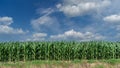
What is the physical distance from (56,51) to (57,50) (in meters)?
0.21

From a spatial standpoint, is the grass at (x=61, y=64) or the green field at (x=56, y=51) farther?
the green field at (x=56, y=51)

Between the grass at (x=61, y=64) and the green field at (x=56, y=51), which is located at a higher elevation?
the green field at (x=56, y=51)

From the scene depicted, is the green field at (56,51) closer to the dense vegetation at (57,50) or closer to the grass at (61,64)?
the dense vegetation at (57,50)

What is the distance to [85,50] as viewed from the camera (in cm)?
3962

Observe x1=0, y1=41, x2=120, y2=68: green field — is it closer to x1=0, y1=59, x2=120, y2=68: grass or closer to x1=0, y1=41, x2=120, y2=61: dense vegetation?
x1=0, y1=41, x2=120, y2=61: dense vegetation

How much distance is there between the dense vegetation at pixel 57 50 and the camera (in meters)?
38.3

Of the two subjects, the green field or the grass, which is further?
the green field

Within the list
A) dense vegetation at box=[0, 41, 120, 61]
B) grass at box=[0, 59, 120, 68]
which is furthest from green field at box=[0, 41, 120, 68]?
grass at box=[0, 59, 120, 68]

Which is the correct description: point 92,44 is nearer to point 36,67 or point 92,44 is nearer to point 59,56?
point 59,56

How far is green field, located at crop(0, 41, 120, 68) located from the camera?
125ft

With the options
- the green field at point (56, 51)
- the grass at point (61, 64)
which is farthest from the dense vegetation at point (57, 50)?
the grass at point (61, 64)

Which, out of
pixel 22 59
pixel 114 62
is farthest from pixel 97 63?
pixel 22 59

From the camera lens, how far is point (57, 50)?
39062 mm

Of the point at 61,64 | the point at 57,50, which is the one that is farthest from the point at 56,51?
the point at 61,64
